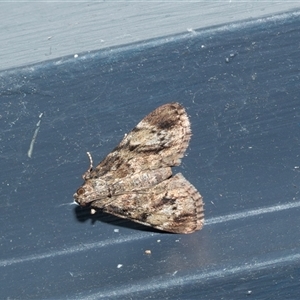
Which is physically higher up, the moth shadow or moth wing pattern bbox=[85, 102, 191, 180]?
moth wing pattern bbox=[85, 102, 191, 180]

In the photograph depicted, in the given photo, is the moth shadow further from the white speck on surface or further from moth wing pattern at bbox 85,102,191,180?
the white speck on surface

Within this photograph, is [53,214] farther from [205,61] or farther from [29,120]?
[205,61]

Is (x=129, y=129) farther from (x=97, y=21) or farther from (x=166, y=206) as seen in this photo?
(x=97, y=21)

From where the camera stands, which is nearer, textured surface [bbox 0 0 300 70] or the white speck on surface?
textured surface [bbox 0 0 300 70]

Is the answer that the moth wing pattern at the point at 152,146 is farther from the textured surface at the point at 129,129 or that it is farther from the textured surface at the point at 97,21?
the textured surface at the point at 97,21

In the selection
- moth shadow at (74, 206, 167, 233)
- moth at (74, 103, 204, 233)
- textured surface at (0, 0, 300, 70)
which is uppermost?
textured surface at (0, 0, 300, 70)

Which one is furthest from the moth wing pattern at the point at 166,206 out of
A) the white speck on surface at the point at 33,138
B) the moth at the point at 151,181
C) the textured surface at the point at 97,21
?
the textured surface at the point at 97,21

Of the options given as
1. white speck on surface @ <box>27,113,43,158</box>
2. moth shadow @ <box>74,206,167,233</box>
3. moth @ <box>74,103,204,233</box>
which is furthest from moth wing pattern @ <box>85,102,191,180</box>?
white speck on surface @ <box>27,113,43,158</box>
